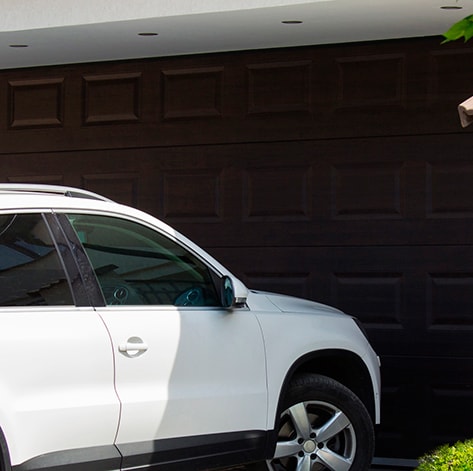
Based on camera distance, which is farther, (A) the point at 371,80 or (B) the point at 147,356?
(A) the point at 371,80

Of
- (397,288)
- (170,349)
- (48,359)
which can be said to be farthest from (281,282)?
(48,359)

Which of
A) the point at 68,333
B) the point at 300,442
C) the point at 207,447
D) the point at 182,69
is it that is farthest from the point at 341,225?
the point at 68,333

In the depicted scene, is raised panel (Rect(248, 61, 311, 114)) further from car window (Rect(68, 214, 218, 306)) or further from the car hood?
car window (Rect(68, 214, 218, 306))

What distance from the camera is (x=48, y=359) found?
173 inches

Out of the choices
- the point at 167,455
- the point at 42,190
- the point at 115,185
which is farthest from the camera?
the point at 115,185

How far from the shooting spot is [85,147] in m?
8.30

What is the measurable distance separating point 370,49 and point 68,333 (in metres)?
4.03

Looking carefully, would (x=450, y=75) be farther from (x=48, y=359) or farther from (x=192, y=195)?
(x=48, y=359)

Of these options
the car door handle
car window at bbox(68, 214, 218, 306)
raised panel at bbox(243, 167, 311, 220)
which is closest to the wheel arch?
car window at bbox(68, 214, 218, 306)

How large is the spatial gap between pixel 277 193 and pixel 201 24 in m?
1.49

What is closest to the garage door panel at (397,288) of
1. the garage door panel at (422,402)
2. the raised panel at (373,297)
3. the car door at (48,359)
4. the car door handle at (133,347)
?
the raised panel at (373,297)

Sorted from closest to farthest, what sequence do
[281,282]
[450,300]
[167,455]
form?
[167,455], [450,300], [281,282]

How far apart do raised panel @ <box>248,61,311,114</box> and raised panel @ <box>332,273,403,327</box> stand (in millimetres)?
1400

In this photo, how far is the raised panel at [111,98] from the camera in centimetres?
820
